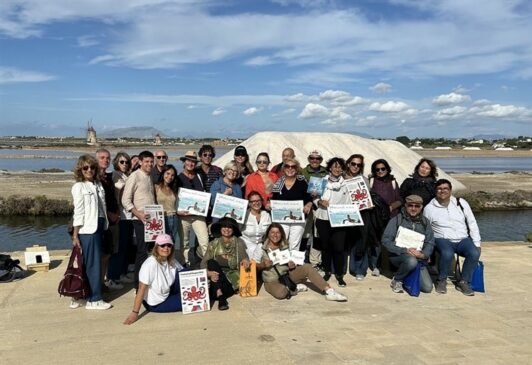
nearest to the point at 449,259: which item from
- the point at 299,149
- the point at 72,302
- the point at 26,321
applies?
the point at 72,302

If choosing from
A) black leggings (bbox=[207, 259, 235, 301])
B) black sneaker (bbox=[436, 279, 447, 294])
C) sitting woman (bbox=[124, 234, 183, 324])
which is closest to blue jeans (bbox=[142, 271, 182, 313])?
sitting woman (bbox=[124, 234, 183, 324])

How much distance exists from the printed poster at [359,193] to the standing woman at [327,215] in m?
0.08

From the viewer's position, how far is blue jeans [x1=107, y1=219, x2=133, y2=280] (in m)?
6.54

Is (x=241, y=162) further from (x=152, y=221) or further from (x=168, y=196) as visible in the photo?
(x=152, y=221)

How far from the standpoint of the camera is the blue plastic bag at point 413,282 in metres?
6.49

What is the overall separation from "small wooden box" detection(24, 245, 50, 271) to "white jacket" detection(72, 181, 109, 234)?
2.48 metres

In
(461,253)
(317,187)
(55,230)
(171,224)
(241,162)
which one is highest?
(241,162)

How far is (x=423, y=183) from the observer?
7262 mm

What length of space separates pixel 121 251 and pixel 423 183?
4687 millimetres

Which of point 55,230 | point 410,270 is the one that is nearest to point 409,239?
point 410,270

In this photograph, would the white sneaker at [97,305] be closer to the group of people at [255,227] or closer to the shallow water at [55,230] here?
the group of people at [255,227]

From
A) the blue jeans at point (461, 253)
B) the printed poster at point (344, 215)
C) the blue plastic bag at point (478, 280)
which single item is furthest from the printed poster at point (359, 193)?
the blue plastic bag at point (478, 280)

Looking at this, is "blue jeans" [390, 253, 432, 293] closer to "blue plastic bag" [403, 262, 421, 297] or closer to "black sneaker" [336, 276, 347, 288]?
"blue plastic bag" [403, 262, 421, 297]

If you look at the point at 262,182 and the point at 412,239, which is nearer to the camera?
the point at 412,239
